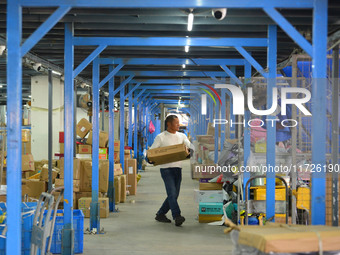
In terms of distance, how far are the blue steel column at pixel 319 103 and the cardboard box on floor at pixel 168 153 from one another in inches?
161

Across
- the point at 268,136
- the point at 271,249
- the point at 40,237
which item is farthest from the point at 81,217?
the point at 271,249

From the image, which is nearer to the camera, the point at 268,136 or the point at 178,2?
the point at 178,2

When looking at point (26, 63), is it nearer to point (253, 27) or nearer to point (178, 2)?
point (253, 27)

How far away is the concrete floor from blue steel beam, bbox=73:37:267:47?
3012 millimetres

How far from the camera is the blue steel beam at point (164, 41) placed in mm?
7836

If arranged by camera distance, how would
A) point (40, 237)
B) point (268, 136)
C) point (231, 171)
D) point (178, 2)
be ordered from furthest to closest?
point (231, 171), point (268, 136), point (40, 237), point (178, 2)

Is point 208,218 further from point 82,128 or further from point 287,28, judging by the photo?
point 287,28

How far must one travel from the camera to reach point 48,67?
11797 mm

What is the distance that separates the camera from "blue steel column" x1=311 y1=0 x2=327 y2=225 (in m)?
5.05

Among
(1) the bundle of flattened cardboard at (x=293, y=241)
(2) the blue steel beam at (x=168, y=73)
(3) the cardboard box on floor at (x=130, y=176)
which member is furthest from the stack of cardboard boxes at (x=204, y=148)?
(1) the bundle of flattened cardboard at (x=293, y=241)

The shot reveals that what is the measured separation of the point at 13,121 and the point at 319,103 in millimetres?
2940

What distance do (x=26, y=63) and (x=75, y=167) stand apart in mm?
2383

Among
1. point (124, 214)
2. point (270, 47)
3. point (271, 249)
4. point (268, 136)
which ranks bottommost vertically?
point (124, 214)

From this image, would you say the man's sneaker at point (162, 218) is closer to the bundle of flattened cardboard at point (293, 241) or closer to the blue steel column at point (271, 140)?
the blue steel column at point (271, 140)
